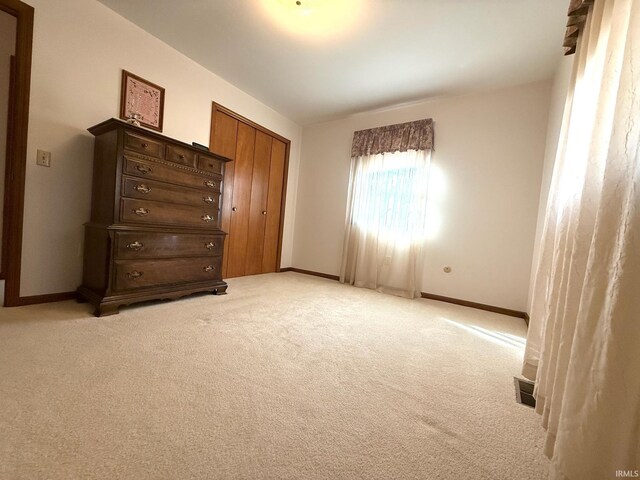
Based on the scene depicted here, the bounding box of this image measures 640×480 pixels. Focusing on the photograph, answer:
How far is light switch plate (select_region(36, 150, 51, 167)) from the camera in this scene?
6.02 feet

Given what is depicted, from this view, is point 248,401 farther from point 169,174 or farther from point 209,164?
point 209,164

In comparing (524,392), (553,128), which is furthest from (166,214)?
(553,128)

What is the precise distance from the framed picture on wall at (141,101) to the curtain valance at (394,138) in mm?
2383

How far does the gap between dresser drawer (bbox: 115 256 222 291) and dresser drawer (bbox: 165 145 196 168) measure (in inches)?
33.3

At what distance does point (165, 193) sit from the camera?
2.05 metres

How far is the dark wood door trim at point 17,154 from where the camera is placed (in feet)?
5.64

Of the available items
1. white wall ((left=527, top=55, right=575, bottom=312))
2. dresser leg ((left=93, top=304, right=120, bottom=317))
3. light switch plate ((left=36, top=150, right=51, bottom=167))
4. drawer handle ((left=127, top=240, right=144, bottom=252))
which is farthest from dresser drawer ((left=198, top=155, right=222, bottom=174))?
white wall ((left=527, top=55, right=575, bottom=312))

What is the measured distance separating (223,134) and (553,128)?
344 cm

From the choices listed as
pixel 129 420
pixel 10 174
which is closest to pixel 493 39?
pixel 129 420

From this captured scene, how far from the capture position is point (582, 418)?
60 cm

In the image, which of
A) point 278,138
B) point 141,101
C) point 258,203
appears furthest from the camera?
point 278,138

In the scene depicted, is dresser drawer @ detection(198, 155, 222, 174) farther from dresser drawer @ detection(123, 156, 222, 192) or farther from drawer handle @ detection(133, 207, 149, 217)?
drawer handle @ detection(133, 207, 149, 217)

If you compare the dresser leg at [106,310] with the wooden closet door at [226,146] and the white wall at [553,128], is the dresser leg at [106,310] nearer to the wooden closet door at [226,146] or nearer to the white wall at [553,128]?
the wooden closet door at [226,146]

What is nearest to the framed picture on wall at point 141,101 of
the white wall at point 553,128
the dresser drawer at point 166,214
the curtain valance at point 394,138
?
the dresser drawer at point 166,214
